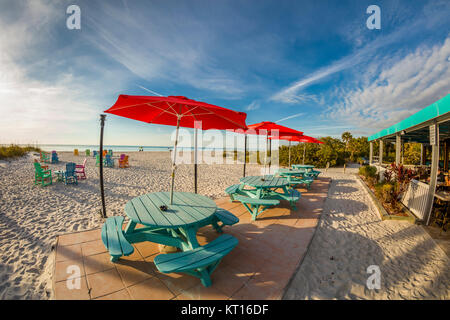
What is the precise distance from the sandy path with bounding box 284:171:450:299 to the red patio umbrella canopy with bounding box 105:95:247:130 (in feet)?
7.63

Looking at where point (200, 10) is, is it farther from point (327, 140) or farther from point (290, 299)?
point (327, 140)

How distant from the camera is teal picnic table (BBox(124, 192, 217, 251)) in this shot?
2.00m

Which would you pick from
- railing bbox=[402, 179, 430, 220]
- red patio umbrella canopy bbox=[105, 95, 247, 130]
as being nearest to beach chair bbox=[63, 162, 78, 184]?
red patio umbrella canopy bbox=[105, 95, 247, 130]

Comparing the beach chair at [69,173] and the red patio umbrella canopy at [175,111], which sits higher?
the red patio umbrella canopy at [175,111]

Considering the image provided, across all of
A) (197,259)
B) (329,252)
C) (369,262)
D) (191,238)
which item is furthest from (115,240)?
(369,262)

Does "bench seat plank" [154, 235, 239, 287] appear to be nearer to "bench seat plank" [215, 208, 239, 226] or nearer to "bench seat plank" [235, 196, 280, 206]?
"bench seat plank" [215, 208, 239, 226]

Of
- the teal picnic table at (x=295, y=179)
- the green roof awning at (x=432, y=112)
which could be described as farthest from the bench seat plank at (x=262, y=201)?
the green roof awning at (x=432, y=112)

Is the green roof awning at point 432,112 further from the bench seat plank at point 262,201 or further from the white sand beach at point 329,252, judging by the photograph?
the bench seat plank at point 262,201

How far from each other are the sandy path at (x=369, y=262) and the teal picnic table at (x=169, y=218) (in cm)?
131

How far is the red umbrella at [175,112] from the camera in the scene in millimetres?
2170

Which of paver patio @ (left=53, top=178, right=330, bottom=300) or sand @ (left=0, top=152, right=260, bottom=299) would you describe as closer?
paver patio @ (left=53, top=178, right=330, bottom=300)

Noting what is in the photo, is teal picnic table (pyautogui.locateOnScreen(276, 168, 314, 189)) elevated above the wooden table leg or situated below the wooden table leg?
above

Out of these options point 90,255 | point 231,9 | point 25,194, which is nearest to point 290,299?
point 90,255

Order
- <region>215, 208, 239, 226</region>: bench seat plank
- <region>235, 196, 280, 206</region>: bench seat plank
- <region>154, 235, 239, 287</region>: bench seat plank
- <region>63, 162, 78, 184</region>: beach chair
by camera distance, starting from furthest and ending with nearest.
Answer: <region>63, 162, 78, 184</region>: beach chair, <region>235, 196, 280, 206</region>: bench seat plank, <region>215, 208, 239, 226</region>: bench seat plank, <region>154, 235, 239, 287</region>: bench seat plank
